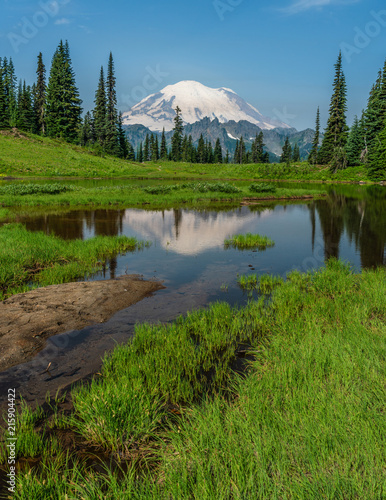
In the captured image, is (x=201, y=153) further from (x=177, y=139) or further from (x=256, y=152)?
(x=256, y=152)

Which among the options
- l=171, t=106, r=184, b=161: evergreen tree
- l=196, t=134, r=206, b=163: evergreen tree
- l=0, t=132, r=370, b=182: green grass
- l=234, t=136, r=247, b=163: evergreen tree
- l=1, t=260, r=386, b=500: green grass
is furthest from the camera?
l=234, t=136, r=247, b=163: evergreen tree

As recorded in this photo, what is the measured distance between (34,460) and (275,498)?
2.77 m

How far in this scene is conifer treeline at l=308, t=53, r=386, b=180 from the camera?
65.9 meters

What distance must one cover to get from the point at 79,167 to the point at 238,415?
64.6 meters

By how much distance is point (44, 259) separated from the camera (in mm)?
11680

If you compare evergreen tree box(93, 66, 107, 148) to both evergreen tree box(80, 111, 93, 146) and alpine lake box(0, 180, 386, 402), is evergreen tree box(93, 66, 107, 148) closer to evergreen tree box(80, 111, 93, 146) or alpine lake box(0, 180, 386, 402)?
evergreen tree box(80, 111, 93, 146)

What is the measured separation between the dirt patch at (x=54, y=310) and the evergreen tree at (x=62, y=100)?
3146 inches

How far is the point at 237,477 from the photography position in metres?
2.89

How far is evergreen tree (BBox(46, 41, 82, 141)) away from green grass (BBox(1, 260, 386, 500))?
84013mm

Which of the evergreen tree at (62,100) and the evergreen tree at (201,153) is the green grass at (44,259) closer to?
the evergreen tree at (62,100)

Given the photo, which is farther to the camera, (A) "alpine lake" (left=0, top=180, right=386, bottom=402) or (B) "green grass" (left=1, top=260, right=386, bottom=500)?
(A) "alpine lake" (left=0, top=180, right=386, bottom=402)

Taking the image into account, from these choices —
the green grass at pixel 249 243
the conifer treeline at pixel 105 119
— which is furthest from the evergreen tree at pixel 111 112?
the green grass at pixel 249 243

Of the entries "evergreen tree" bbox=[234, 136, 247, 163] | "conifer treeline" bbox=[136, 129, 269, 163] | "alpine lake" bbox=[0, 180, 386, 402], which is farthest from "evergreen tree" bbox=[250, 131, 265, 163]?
"alpine lake" bbox=[0, 180, 386, 402]

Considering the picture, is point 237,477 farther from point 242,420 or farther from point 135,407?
point 135,407
